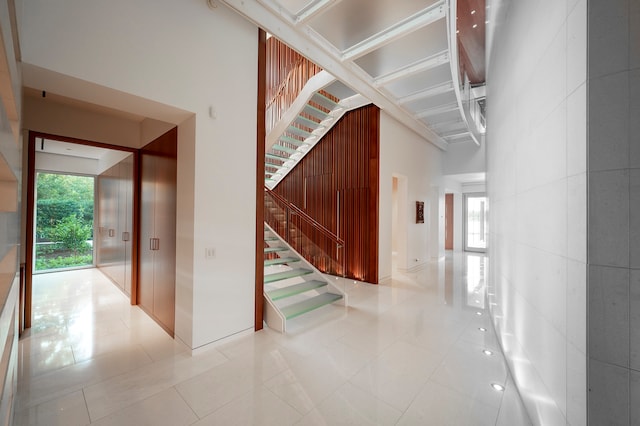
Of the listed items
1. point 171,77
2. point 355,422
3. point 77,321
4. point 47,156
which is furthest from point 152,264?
point 47,156

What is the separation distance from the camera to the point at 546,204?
182cm

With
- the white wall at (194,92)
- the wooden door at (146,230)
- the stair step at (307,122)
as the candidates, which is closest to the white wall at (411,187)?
the stair step at (307,122)

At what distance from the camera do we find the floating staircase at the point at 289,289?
3.66 m

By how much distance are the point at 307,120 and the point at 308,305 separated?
439 cm

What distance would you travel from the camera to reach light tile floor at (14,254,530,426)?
2.07m

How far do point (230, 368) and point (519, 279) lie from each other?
9.92 feet

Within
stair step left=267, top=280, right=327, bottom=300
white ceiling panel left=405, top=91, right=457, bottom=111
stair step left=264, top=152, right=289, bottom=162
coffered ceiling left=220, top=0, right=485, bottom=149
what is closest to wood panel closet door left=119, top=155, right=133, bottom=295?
stair step left=267, top=280, right=327, bottom=300

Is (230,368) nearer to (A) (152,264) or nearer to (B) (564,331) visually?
(A) (152,264)

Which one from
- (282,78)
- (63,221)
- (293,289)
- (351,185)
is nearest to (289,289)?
(293,289)

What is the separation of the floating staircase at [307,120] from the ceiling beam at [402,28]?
1.04 metres

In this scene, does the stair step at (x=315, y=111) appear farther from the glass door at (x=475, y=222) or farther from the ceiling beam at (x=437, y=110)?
the glass door at (x=475, y=222)

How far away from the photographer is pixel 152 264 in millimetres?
3900

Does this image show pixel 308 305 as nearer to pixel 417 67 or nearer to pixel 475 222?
pixel 417 67

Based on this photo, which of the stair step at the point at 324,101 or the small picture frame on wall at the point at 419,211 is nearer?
the stair step at the point at 324,101
